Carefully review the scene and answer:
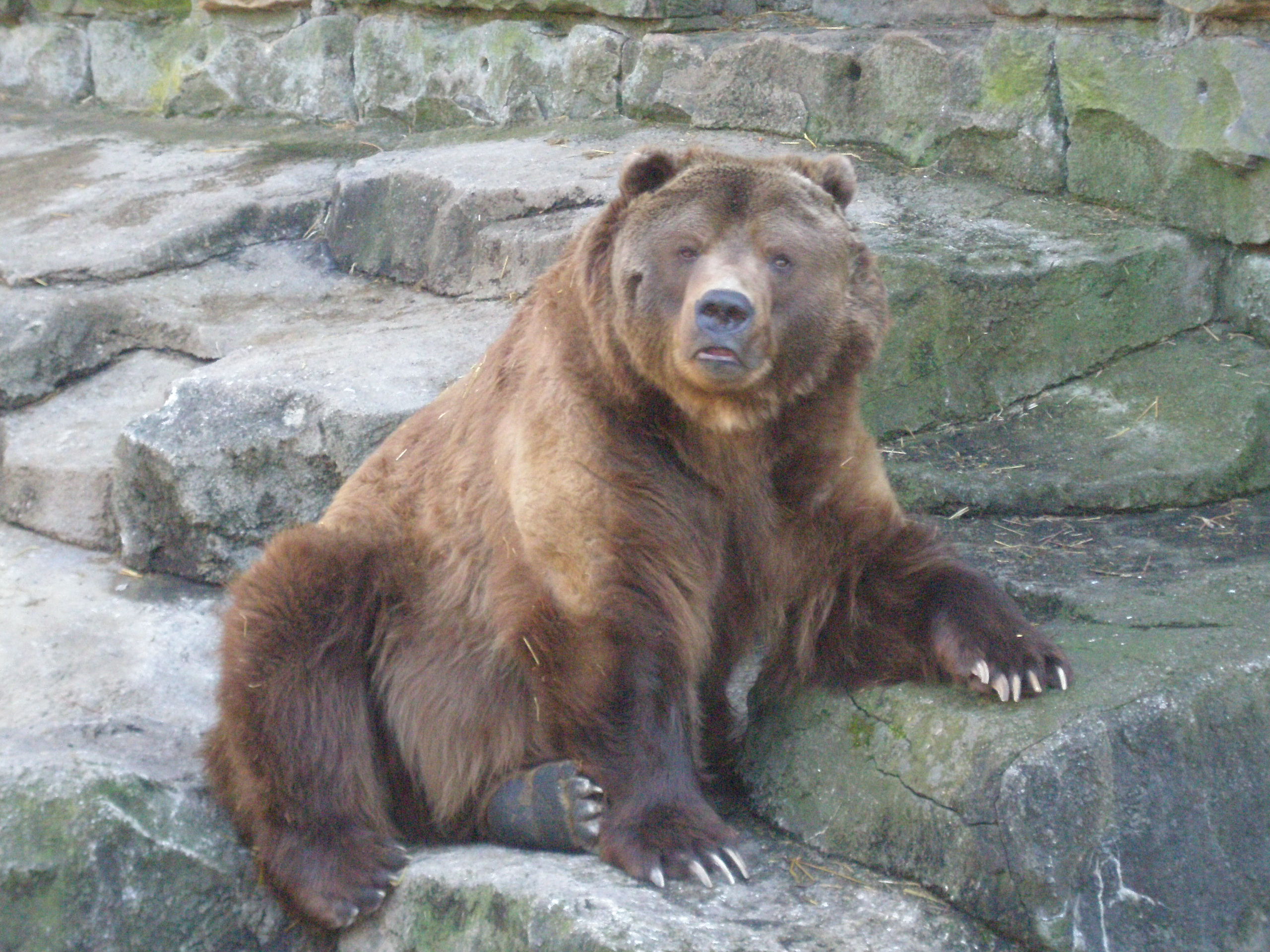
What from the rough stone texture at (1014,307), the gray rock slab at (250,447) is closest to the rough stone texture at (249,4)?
the gray rock slab at (250,447)

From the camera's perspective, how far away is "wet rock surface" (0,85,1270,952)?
3.26 metres

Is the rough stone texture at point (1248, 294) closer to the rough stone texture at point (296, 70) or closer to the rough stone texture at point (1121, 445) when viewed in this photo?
the rough stone texture at point (1121, 445)

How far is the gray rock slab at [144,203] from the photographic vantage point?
6676 millimetres

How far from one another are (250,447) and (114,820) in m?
1.76

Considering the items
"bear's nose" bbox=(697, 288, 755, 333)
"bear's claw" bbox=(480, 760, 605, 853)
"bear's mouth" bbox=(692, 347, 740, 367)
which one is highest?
"bear's nose" bbox=(697, 288, 755, 333)

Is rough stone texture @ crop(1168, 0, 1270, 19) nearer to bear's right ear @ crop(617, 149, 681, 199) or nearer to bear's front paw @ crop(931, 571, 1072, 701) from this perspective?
bear's right ear @ crop(617, 149, 681, 199)

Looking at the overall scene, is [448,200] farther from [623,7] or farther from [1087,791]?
[1087,791]

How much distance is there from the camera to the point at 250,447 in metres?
5.18

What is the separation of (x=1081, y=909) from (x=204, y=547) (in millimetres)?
3413

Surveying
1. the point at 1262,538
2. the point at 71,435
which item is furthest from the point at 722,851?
the point at 71,435

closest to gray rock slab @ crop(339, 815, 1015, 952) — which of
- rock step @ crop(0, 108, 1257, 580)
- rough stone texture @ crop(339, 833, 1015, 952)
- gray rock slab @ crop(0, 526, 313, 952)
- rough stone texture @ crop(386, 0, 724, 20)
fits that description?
rough stone texture @ crop(339, 833, 1015, 952)

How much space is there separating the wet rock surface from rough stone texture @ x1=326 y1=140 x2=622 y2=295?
0.02m

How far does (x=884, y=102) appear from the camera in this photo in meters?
6.14

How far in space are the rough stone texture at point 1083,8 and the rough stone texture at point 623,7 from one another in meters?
1.64
